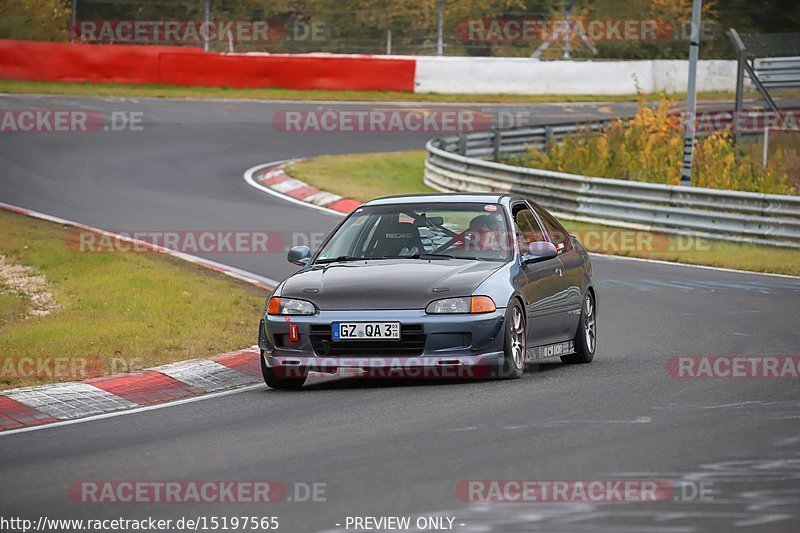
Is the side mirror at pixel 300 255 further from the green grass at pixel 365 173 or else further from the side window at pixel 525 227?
the green grass at pixel 365 173

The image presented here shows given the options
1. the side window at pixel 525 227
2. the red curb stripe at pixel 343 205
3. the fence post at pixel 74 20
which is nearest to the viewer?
the side window at pixel 525 227

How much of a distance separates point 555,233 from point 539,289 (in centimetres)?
126

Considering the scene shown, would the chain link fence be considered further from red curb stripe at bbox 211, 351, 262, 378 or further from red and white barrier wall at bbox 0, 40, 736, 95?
red curb stripe at bbox 211, 351, 262, 378

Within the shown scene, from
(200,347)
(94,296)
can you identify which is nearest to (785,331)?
(200,347)

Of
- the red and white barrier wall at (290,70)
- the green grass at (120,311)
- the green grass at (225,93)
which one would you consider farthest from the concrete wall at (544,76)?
the green grass at (120,311)

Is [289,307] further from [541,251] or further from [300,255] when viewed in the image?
[541,251]

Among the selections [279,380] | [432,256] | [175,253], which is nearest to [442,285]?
[432,256]

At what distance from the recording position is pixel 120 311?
13648mm

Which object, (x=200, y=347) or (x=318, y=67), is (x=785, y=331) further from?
(x=318, y=67)

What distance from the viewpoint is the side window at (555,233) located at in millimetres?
11812

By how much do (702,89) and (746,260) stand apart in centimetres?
3365

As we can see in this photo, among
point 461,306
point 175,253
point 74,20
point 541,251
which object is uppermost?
point 74,20

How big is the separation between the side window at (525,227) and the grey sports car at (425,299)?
2cm

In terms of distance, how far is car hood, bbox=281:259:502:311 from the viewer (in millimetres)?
9828
